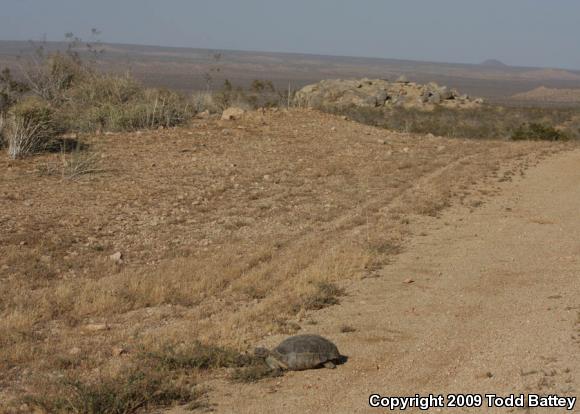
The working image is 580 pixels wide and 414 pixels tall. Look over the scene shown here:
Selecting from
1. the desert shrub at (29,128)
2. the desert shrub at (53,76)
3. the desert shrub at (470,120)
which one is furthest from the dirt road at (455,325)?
the desert shrub at (470,120)

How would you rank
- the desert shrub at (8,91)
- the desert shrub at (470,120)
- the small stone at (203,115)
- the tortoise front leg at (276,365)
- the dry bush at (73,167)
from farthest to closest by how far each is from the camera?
the desert shrub at (470,120), the small stone at (203,115), the desert shrub at (8,91), the dry bush at (73,167), the tortoise front leg at (276,365)

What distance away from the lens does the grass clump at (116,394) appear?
5.25 m

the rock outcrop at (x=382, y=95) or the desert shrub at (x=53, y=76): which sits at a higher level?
the desert shrub at (x=53, y=76)

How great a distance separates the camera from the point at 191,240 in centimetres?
1030

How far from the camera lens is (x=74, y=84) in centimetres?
2336

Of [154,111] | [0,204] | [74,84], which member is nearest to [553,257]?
[0,204]

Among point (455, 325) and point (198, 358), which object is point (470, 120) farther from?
point (198, 358)

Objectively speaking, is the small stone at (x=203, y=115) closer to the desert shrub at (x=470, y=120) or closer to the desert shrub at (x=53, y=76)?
the desert shrub at (x=53, y=76)

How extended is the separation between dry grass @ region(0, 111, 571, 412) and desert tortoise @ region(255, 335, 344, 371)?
0.98ft

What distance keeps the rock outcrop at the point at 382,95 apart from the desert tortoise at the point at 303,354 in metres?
36.5

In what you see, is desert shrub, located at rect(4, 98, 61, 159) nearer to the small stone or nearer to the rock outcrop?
the small stone

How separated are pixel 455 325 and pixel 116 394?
308 cm

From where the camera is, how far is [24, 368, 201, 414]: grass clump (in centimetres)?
525

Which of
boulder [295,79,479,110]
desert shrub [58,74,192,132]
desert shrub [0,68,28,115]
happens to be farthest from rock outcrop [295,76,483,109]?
desert shrub [58,74,192,132]
